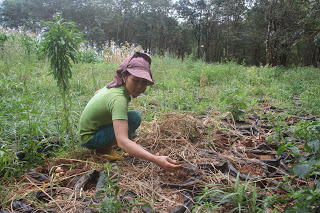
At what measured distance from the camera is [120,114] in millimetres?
1469

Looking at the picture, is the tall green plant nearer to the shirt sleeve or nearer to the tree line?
the shirt sleeve

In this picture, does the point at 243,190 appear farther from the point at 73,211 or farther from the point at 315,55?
the point at 315,55

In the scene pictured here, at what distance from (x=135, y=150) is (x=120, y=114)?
30 cm

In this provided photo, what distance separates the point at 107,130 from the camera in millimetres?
1845

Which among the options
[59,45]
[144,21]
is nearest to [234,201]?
[59,45]

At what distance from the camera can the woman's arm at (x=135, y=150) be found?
4.42ft

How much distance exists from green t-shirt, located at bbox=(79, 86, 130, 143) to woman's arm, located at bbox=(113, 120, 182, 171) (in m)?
0.07

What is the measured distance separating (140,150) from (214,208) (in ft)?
1.96

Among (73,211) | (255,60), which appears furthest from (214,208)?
(255,60)

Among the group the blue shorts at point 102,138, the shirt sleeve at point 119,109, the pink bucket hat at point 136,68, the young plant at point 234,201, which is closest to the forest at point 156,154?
the young plant at point 234,201

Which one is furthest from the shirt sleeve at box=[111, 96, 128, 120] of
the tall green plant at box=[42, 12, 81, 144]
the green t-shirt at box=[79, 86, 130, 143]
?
the tall green plant at box=[42, 12, 81, 144]

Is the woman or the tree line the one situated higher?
the tree line

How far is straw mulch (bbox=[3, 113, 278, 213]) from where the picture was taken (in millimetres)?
1342

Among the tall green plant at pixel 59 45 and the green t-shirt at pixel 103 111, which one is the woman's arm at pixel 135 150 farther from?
the tall green plant at pixel 59 45
